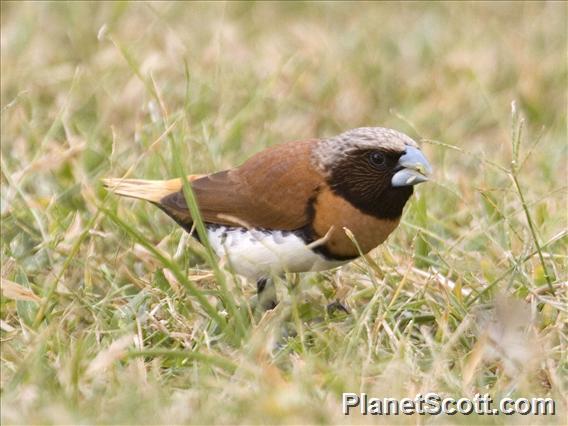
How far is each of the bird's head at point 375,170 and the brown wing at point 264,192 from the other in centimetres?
8

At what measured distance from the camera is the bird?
3961 millimetres

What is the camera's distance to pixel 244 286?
4.42 meters

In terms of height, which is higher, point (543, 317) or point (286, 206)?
point (286, 206)

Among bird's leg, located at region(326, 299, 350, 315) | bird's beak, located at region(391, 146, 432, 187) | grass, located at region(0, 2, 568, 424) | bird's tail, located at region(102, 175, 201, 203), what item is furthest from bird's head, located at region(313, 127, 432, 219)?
bird's tail, located at region(102, 175, 201, 203)

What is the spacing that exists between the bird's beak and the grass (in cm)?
13

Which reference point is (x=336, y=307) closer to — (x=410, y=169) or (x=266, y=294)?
(x=266, y=294)

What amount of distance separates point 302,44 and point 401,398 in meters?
3.70

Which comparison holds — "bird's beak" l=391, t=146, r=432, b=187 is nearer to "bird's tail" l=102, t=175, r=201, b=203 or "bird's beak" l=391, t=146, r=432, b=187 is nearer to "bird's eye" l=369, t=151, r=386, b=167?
"bird's eye" l=369, t=151, r=386, b=167

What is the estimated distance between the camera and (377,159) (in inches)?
158

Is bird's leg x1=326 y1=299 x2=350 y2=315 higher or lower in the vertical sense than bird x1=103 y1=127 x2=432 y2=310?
lower

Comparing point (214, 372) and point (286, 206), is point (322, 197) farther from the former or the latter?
point (214, 372)

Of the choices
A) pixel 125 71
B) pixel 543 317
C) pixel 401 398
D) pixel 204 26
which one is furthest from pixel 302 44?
pixel 401 398

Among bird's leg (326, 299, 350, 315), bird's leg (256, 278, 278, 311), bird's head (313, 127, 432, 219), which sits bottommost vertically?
bird's leg (326, 299, 350, 315)

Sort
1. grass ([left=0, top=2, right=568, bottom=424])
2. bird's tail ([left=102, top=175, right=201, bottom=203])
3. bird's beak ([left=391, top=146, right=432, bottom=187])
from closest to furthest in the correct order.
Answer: grass ([left=0, top=2, right=568, bottom=424]) → bird's beak ([left=391, top=146, right=432, bottom=187]) → bird's tail ([left=102, top=175, right=201, bottom=203])
